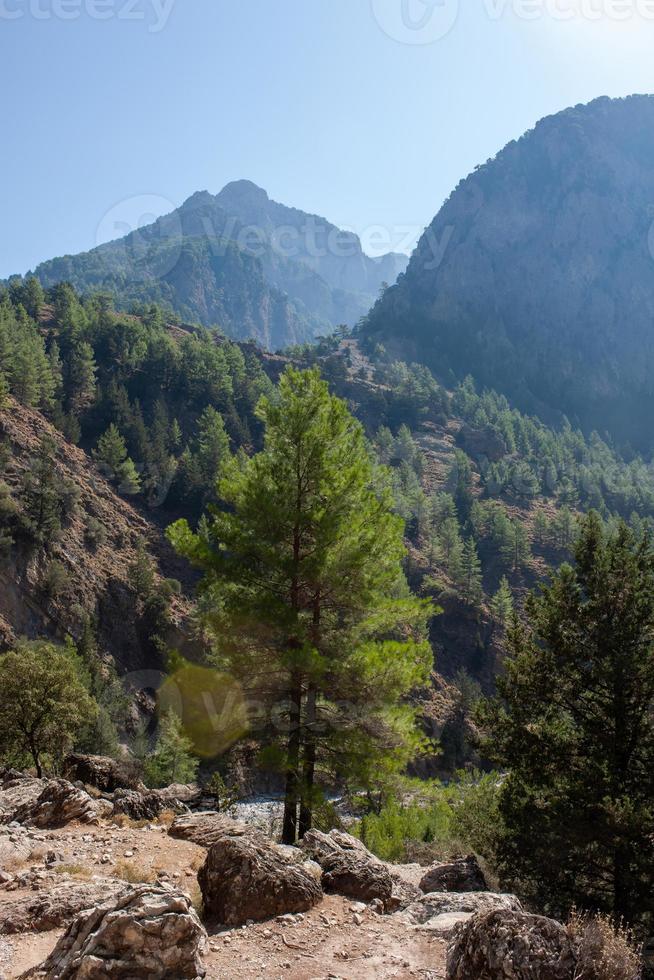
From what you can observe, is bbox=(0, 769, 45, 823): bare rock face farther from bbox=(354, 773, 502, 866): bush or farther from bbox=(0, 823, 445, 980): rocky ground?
bbox=(354, 773, 502, 866): bush

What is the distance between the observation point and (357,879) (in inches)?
289

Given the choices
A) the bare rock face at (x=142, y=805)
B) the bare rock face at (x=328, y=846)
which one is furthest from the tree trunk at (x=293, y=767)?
the bare rock face at (x=142, y=805)

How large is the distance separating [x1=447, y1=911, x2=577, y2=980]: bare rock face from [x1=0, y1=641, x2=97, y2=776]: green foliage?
20245 mm

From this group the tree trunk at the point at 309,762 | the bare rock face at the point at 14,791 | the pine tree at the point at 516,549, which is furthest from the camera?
the pine tree at the point at 516,549

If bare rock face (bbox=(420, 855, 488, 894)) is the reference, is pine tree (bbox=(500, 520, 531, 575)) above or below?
below

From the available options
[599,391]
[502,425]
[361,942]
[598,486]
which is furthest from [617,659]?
[599,391]

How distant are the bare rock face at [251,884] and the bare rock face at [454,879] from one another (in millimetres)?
4128

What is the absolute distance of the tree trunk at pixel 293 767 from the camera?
10.8m

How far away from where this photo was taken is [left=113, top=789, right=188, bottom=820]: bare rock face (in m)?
12.6

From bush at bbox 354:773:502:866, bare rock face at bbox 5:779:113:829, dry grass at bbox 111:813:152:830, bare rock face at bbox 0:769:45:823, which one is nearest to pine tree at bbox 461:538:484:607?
bush at bbox 354:773:502:866

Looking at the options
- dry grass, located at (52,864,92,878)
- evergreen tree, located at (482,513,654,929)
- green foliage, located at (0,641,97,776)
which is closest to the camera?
dry grass, located at (52,864,92,878)

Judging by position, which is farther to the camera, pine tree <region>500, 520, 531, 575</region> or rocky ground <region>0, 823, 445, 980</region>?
pine tree <region>500, 520, 531, 575</region>

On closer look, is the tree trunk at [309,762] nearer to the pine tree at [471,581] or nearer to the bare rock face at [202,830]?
the bare rock face at [202,830]

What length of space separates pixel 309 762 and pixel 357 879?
12.7ft
